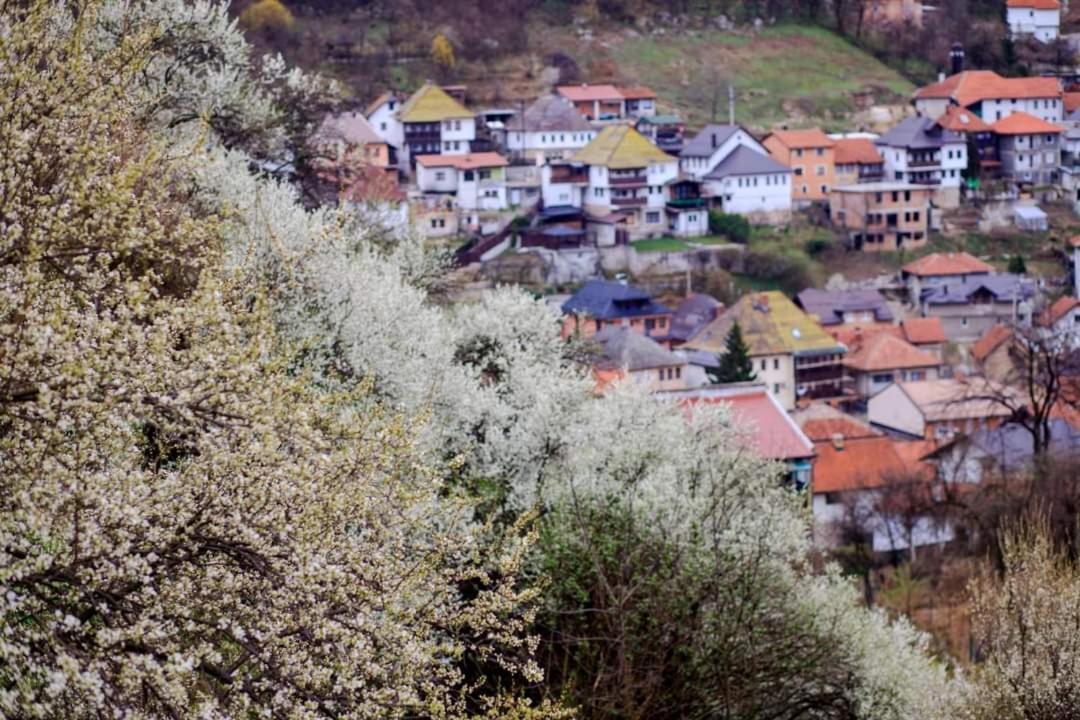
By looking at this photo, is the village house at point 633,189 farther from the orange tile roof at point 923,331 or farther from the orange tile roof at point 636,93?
the orange tile roof at point 923,331

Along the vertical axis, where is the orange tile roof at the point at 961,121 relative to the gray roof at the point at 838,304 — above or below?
above

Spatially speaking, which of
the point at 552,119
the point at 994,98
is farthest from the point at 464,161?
the point at 994,98

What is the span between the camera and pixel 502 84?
304 feet

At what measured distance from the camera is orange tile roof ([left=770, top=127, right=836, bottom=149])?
273ft

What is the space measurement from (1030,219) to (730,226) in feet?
56.2

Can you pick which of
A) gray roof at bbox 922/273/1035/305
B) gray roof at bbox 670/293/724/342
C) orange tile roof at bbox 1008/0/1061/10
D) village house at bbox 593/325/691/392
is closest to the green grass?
orange tile roof at bbox 1008/0/1061/10

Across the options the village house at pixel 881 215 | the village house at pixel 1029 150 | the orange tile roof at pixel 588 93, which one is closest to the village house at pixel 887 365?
the village house at pixel 881 215

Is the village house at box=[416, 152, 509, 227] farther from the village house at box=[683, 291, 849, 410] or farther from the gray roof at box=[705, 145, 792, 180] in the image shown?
the village house at box=[683, 291, 849, 410]

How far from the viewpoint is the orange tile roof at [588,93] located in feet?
293

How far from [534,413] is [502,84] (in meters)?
76.9

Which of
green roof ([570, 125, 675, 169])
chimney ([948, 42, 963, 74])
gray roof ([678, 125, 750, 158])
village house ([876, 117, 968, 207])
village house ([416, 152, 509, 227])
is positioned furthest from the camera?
chimney ([948, 42, 963, 74])

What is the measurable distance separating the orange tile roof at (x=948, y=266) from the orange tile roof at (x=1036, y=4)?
146 feet

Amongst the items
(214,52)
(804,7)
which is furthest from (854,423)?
(804,7)

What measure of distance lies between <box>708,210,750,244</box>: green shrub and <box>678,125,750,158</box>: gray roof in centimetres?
467
